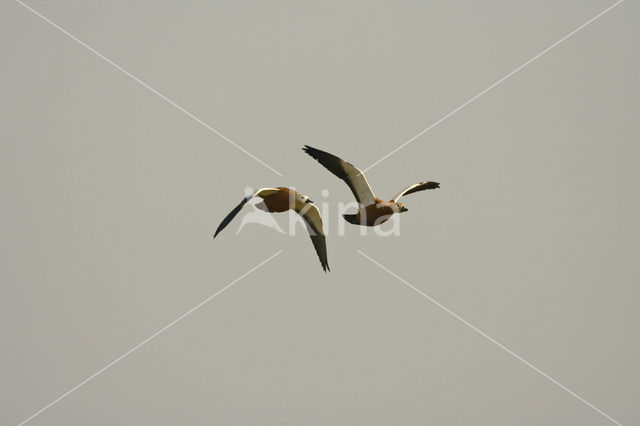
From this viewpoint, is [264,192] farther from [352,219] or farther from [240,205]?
[352,219]

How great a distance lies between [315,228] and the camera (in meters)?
22.2

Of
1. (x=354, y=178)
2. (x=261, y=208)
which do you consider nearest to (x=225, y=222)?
(x=261, y=208)

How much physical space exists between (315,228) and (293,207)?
1.36 metres

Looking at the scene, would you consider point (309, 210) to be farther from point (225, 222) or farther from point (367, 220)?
point (225, 222)

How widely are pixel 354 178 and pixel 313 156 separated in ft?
3.33

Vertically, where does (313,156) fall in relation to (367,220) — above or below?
above

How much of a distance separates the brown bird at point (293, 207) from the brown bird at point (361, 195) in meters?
0.94

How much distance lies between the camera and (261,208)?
2052cm

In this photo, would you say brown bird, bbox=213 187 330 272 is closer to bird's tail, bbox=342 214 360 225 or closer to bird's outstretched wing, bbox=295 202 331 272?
bird's outstretched wing, bbox=295 202 331 272

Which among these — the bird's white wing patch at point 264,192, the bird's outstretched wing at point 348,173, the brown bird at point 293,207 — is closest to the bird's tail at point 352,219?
the bird's outstretched wing at point 348,173

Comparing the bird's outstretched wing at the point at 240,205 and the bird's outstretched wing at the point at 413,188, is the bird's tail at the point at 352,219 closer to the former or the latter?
the bird's outstretched wing at the point at 413,188

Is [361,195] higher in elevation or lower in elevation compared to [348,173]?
lower

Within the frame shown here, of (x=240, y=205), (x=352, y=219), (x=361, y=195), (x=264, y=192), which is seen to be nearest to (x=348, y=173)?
(x=361, y=195)

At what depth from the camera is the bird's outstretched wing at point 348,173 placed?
20.2 metres
